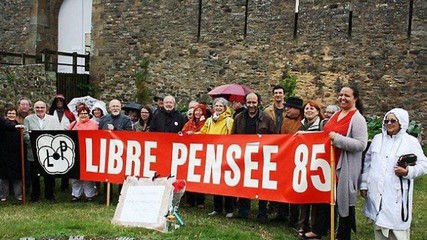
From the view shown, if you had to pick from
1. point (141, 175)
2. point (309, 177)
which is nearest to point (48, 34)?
point (141, 175)

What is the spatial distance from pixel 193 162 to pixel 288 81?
7836mm

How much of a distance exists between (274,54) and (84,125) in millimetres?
7817

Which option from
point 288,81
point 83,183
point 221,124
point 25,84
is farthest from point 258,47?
point 221,124

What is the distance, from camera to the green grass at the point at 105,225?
599 centimetres

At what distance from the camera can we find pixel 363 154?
6012mm

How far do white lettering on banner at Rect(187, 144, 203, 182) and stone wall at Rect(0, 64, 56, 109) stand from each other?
7945mm

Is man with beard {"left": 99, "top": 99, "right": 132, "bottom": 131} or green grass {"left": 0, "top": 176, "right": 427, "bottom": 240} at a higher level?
man with beard {"left": 99, "top": 99, "right": 132, "bottom": 131}

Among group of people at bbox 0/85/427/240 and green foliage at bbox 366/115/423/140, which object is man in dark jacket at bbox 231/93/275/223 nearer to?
group of people at bbox 0/85/427/240

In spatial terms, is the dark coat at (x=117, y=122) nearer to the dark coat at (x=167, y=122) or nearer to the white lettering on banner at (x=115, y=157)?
the dark coat at (x=167, y=122)

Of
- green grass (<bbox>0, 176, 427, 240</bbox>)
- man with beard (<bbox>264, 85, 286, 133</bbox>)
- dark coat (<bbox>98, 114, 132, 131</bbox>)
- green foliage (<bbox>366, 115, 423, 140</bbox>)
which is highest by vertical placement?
man with beard (<bbox>264, 85, 286, 133</bbox>)

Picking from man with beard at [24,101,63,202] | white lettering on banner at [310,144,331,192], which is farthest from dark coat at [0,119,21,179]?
white lettering on banner at [310,144,331,192]

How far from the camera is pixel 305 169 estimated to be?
6.16 m

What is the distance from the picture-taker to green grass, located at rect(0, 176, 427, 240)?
5.99 meters

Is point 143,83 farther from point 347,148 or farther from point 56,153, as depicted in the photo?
point 347,148
